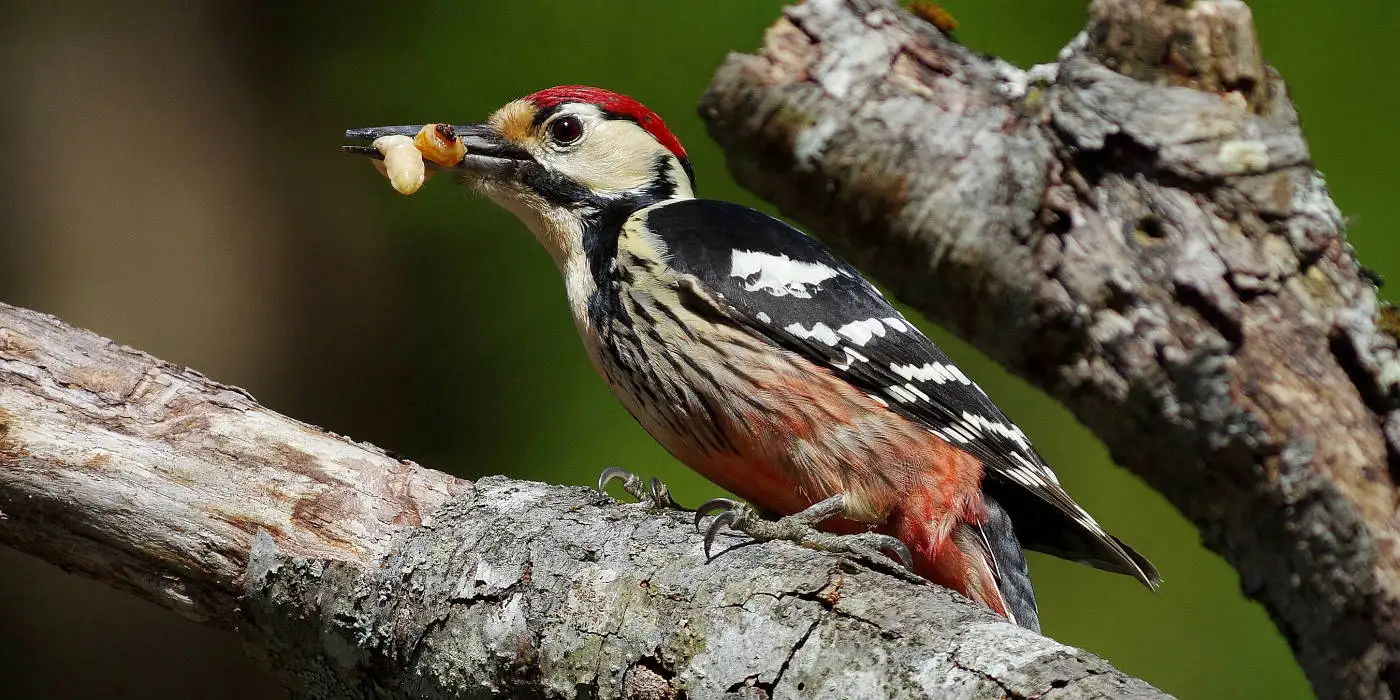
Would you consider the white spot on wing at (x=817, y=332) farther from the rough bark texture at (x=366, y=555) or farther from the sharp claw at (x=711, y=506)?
the rough bark texture at (x=366, y=555)

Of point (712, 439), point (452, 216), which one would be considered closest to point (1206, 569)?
point (712, 439)

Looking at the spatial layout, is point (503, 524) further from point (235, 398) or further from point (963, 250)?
point (963, 250)

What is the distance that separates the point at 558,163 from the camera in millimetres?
2361

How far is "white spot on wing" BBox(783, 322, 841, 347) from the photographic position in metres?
2.03

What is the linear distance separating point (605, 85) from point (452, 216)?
1.76 feet

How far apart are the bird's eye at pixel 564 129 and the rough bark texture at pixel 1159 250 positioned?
30cm

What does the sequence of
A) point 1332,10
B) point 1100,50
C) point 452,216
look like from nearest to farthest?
point 1100,50 → point 1332,10 → point 452,216

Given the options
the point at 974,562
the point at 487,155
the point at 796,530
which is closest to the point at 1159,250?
the point at 974,562

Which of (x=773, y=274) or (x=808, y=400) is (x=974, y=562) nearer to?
(x=808, y=400)

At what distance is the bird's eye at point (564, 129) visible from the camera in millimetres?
2363

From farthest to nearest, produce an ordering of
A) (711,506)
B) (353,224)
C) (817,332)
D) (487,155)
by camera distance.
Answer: (353,224), (487,155), (817,332), (711,506)

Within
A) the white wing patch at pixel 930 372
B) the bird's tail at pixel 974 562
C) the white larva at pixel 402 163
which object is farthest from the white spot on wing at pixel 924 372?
the white larva at pixel 402 163

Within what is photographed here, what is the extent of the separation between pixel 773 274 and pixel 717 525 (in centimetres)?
68

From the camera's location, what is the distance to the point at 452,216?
10.8ft
